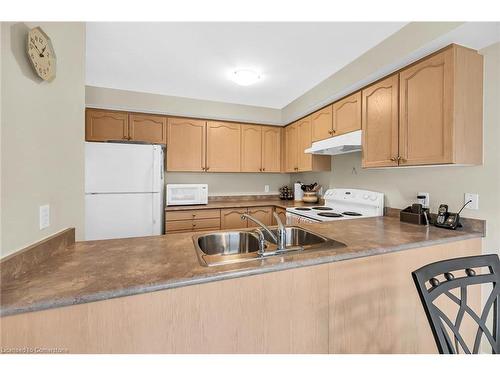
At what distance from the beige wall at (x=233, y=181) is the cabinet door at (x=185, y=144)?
338 millimetres

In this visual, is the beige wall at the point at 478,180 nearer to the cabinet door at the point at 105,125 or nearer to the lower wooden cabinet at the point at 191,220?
the lower wooden cabinet at the point at 191,220

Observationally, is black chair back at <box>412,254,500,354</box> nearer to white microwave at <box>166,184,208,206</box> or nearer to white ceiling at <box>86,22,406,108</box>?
white ceiling at <box>86,22,406,108</box>

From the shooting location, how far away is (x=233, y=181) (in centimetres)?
378

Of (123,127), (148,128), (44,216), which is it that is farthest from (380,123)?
(123,127)

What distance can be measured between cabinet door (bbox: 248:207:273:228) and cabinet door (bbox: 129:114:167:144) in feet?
5.18

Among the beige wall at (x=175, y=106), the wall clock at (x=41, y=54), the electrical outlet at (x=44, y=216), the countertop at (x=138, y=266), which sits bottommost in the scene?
the countertop at (x=138, y=266)

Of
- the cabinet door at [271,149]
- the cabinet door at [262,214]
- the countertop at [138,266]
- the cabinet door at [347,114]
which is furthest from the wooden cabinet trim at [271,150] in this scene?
the countertop at [138,266]

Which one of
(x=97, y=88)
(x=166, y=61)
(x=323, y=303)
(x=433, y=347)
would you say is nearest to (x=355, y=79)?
(x=166, y=61)

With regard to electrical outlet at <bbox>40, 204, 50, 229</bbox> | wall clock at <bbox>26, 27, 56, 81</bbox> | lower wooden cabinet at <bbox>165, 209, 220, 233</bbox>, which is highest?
wall clock at <bbox>26, 27, 56, 81</bbox>

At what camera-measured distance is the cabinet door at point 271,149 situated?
358 cm

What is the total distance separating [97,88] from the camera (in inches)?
103

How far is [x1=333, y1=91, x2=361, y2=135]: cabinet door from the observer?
212 cm

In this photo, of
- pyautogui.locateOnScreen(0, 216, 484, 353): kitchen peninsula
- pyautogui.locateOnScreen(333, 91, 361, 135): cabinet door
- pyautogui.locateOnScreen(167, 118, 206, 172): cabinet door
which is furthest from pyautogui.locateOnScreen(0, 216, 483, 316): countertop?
pyautogui.locateOnScreen(167, 118, 206, 172): cabinet door
